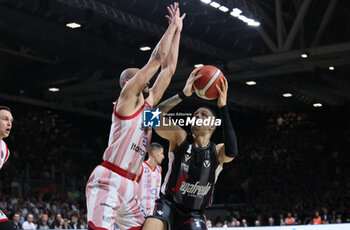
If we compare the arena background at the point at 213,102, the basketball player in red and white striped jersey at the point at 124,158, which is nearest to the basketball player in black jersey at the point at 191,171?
the basketball player in red and white striped jersey at the point at 124,158

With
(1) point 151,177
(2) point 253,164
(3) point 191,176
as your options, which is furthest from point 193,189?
(2) point 253,164

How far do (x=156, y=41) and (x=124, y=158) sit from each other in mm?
15365

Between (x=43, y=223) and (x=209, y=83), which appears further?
(x=43, y=223)

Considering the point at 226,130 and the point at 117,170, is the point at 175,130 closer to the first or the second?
the point at 226,130

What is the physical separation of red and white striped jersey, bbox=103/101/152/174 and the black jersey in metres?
0.52

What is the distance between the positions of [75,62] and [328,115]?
39.6 feet

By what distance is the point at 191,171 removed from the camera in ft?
17.2

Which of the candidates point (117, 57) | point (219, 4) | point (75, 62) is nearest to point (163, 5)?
point (219, 4)

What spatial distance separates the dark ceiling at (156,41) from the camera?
1689cm

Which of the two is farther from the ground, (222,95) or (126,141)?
(222,95)

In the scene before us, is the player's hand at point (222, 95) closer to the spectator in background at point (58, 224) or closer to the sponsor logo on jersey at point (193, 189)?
the sponsor logo on jersey at point (193, 189)

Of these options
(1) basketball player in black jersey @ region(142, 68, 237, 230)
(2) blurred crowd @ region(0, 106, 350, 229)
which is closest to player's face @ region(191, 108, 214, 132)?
(1) basketball player in black jersey @ region(142, 68, 237, 230)

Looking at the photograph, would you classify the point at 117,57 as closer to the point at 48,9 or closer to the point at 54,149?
the point at 48,9

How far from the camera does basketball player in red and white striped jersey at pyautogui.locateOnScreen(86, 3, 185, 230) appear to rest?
4.70 metres
